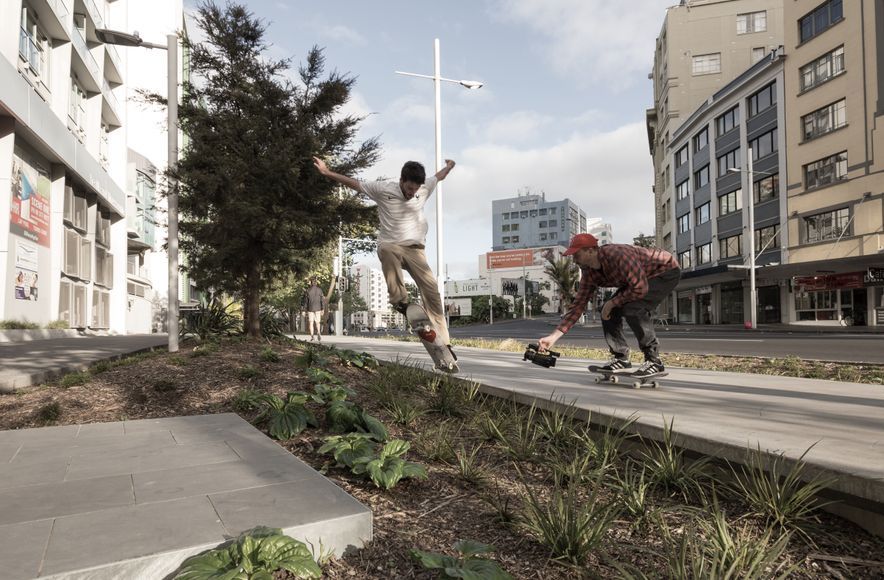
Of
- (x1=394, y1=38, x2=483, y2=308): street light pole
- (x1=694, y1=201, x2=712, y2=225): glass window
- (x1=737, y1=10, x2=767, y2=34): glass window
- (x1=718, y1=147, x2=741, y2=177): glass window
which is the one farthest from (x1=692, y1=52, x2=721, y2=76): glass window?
(x1=394, y1=38, x2=483, y2=308): street light pole

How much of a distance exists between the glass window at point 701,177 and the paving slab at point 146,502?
45009 mm

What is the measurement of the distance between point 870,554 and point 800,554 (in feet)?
0.73

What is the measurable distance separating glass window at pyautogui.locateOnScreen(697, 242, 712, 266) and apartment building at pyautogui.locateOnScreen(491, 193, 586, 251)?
105564mm

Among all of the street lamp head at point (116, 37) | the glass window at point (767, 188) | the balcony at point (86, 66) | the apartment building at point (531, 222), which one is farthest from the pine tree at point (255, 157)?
the apartment building at point (531, 222)

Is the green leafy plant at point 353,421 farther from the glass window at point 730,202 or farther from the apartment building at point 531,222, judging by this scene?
the apartment building at point 531,222

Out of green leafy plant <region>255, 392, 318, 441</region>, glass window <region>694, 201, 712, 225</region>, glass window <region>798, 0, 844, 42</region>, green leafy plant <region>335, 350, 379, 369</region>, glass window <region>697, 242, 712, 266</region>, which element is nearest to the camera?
green leafy plant <region>255, 392, 318, 441</region>

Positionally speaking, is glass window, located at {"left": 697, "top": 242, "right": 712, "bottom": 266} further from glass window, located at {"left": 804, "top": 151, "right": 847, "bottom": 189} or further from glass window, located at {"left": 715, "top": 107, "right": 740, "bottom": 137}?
glass window, located at {"left": 804, "top": 151, "right": 847, "bottom": 189}

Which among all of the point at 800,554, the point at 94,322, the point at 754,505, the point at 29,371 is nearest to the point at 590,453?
the point at 754,505

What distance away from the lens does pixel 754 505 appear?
2.20 meters

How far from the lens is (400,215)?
5188 mm

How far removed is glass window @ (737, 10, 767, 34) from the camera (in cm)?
4444

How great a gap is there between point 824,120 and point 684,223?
17.2 m

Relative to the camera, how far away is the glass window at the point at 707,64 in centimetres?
4597

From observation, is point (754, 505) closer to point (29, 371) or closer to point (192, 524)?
point (192, 524)
